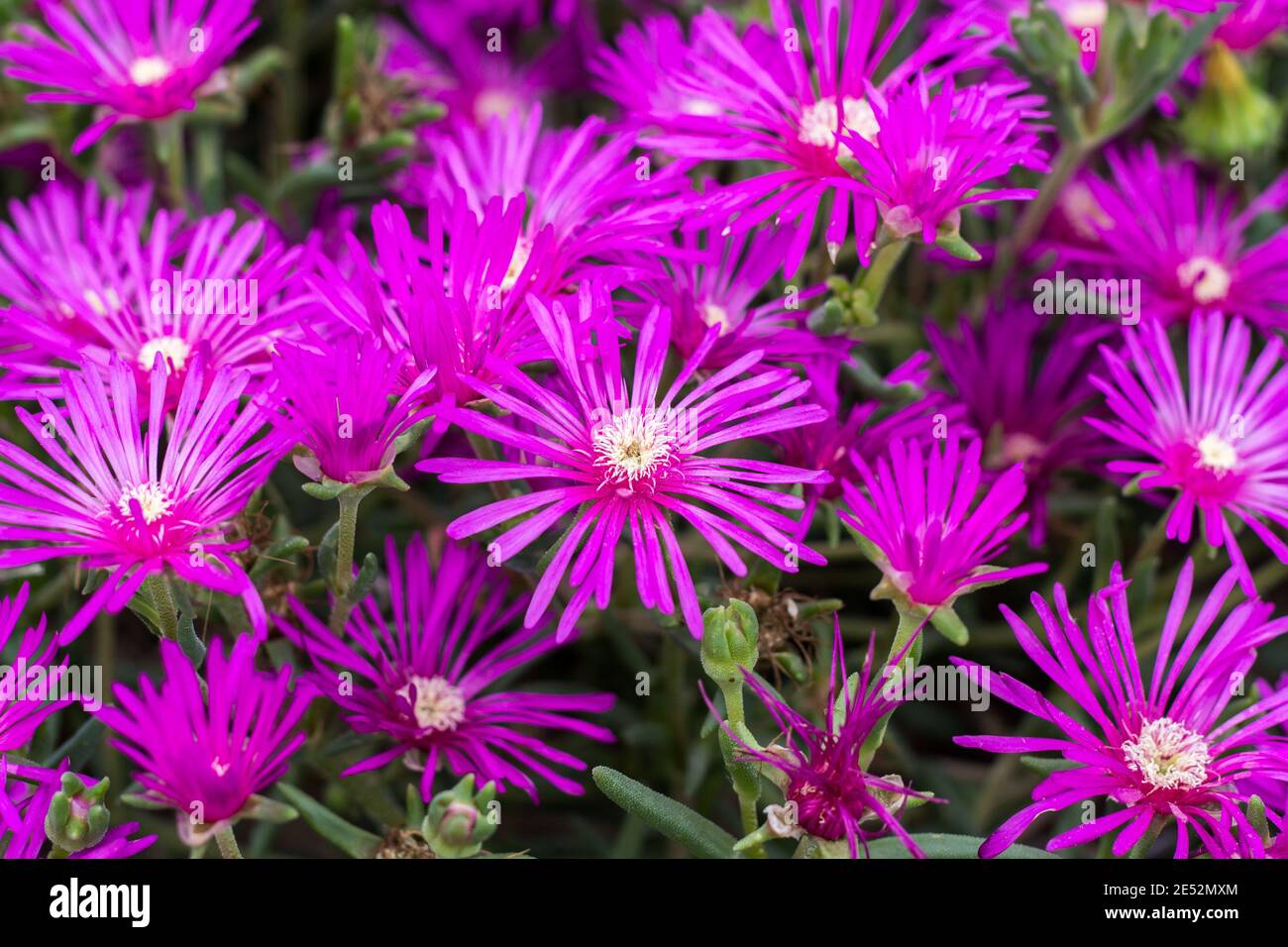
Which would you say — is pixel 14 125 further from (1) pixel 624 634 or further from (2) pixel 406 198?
(1) pixel 624 634

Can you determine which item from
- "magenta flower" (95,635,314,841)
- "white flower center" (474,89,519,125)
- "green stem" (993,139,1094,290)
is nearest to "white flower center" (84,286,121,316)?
"magenta flower" (95,635,314,841)

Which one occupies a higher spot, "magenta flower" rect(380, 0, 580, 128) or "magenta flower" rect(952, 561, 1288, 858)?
"magenta flower" rect(380, 0, 580, 128)

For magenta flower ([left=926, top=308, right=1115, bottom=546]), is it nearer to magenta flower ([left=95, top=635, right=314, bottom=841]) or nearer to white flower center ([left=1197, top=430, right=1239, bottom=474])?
white flower center ([left=1197, top=430, right=1239, bottom=474])

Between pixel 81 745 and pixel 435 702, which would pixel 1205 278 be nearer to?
pixel 435 702

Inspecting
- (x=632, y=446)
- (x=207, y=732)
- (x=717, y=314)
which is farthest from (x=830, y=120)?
(x=207, y=732)

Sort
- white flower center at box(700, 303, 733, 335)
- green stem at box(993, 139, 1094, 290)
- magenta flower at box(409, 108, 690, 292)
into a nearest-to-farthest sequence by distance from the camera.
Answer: magenta flower at box(409, 108, 690, 292), white flower center at box(700, 303, 733, 335), green stem at box(993, 139, 1094, 290)
